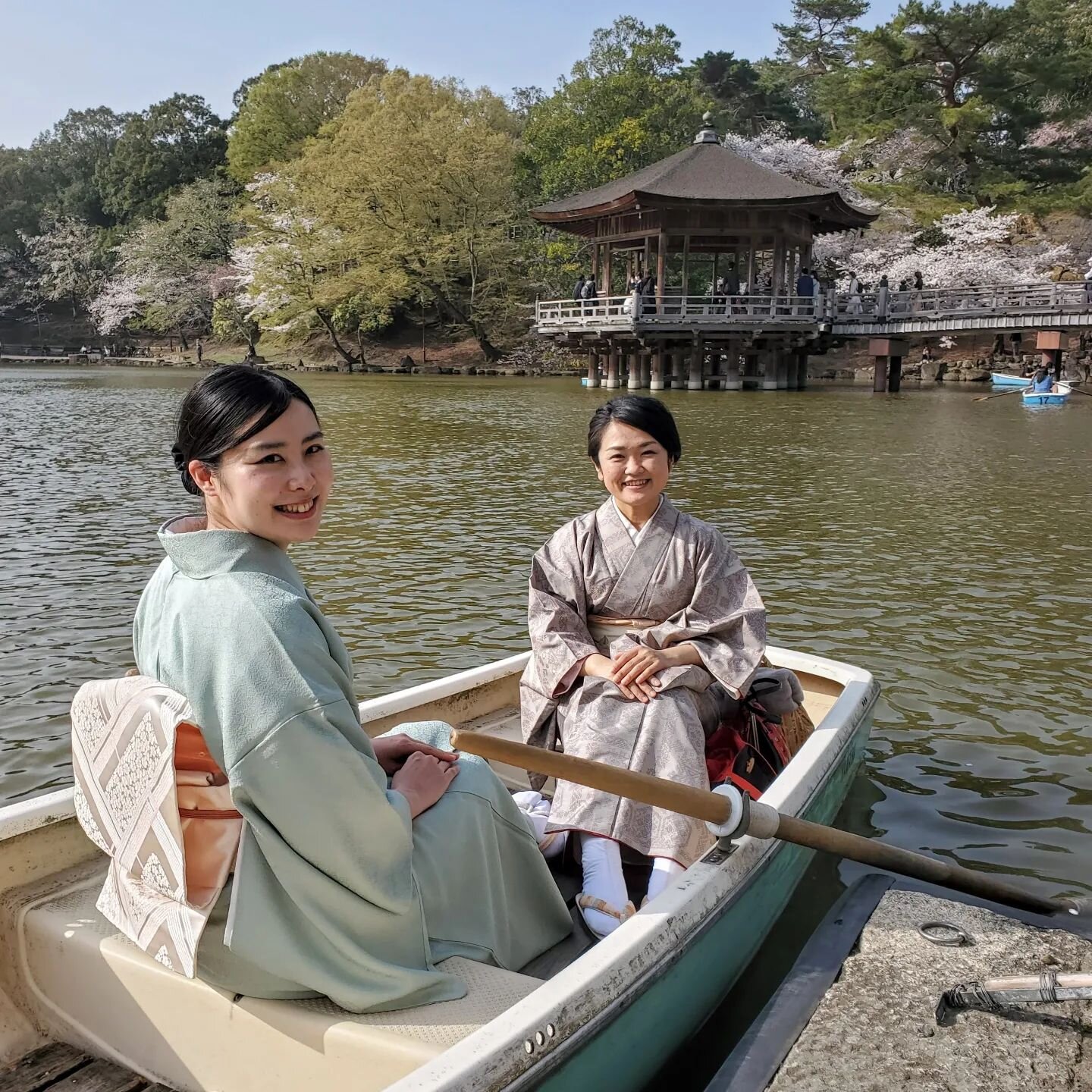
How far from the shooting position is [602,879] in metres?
2.89

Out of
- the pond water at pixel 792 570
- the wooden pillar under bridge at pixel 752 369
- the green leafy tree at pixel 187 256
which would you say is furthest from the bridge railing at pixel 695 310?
the green leafy tree at pixel 187 256

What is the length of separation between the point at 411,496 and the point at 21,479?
5159 millimetres

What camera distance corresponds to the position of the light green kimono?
6.04ft

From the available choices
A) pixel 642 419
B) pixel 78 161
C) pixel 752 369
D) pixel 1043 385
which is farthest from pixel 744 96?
pixel 642 419

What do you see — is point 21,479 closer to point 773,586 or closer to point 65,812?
point 773,586

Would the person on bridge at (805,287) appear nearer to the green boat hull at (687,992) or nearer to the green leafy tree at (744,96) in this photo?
the green leafy tree at (744,96)

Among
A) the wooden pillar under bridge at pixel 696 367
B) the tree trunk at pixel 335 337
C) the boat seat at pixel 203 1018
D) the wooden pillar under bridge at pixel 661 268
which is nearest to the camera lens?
the boat seat at pixel 203 1018

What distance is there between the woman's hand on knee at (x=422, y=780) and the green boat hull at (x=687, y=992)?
60 centimetres

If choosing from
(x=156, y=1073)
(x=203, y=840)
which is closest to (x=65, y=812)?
(x=156, y=1073)

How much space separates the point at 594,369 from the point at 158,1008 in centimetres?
2828

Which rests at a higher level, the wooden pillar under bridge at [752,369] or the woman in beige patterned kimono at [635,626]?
the wooden pillar under bridge at [752,369]

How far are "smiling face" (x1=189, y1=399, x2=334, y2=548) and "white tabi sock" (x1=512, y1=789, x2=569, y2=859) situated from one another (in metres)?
1.27

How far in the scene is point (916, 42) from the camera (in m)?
32.5

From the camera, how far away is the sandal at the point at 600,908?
2736 mm
